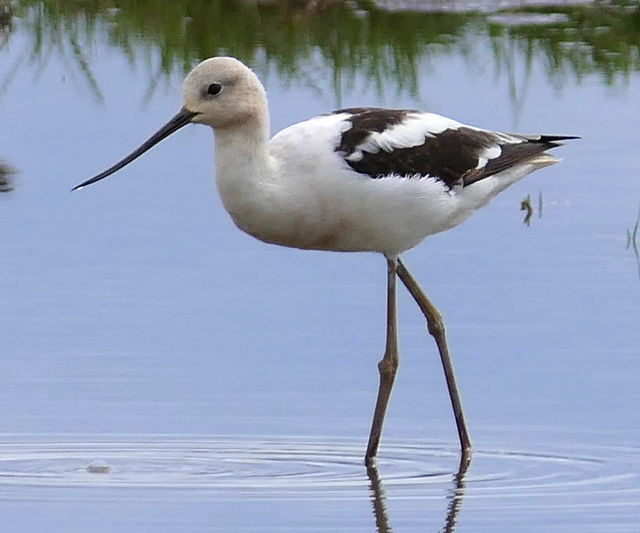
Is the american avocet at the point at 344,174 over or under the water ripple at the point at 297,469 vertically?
over

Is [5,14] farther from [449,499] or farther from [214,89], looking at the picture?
[449,499]

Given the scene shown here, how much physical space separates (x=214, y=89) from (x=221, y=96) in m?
0.04

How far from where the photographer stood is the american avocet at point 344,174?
751 cm

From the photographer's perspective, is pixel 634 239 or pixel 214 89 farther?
pixel 634 239

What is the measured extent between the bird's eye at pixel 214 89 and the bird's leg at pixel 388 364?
928 millimetres

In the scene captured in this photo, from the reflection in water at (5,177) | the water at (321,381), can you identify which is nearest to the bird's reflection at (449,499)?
the water at (321,381)

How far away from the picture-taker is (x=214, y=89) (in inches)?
296

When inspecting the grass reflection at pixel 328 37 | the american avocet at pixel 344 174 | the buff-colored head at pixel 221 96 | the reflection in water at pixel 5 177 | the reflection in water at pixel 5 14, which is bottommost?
the grass reflection at pixel 328 37

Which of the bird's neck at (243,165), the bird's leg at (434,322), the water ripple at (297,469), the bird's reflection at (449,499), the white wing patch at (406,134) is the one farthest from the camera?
the bird's leg at (434,322)

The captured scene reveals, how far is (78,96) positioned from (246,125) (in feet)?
16.4

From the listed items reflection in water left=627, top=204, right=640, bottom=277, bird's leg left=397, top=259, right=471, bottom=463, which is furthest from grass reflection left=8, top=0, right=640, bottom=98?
bird's leg left=397, top=259, right=471, bottom=463

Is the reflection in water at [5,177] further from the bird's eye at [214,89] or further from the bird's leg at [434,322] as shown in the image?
the bird's eye at [214,89]

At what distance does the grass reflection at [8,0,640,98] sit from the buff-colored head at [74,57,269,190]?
15.7 feet

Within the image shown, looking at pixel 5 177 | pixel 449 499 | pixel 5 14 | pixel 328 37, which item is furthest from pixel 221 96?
pixel 5 14
